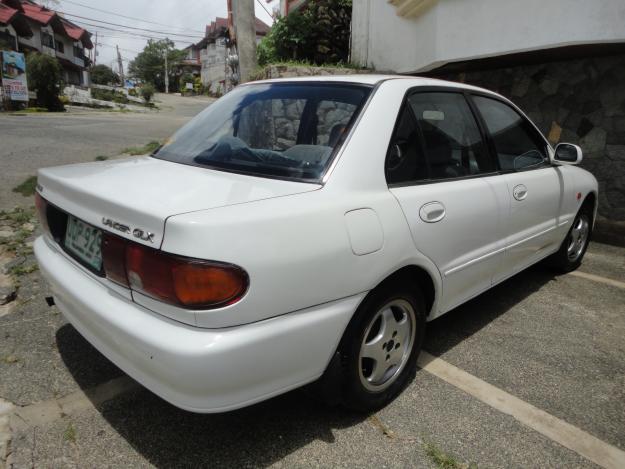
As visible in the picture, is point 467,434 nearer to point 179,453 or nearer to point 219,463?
point 219,463

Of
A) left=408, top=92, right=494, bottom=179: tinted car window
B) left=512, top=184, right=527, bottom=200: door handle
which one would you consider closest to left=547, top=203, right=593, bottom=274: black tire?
left=512, top=184, right=527, bottom=200: door handle

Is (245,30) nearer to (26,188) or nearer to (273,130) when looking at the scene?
(26,188)

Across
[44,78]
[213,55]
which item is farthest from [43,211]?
[213,55]

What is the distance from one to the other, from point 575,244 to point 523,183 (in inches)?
63.9

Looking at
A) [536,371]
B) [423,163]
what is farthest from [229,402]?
[536,371]

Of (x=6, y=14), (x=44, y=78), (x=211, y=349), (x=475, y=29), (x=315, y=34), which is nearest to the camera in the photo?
(x=211, y=349)

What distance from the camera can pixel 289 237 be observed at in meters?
1.72

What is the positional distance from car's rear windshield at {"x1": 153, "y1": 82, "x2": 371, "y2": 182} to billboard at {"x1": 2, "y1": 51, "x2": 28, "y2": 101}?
25.5 m

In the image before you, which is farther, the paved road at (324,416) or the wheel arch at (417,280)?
the wheel arch at (417,280)

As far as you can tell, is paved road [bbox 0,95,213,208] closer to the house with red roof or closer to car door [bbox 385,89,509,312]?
car door [bbox 385,89,509,312]

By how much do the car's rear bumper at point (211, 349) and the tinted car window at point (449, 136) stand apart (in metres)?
1.05

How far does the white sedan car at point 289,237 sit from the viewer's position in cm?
161

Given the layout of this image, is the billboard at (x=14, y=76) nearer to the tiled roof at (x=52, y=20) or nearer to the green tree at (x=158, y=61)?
the tiled roof at (x=52, y=20)

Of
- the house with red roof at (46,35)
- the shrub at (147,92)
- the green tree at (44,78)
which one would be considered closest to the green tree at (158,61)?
the house with red roof at (46,35)
